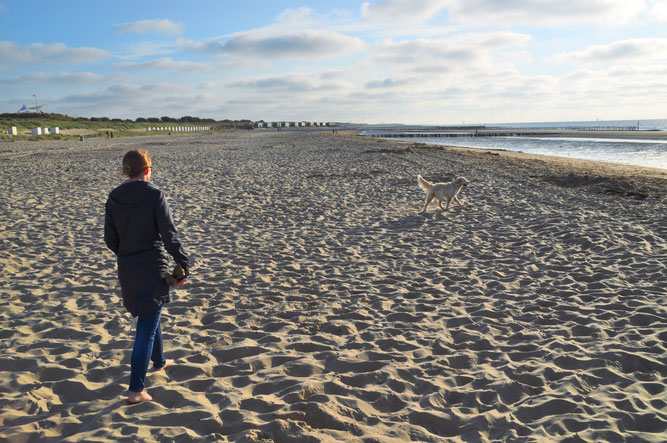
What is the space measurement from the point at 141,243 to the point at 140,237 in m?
0.05

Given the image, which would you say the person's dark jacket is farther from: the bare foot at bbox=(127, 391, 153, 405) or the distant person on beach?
the bare foot at bbox=(127, 391, 153, 405)

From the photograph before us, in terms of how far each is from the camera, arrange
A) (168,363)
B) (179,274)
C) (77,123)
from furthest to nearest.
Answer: (77,123) → (168,363) → (179,274)

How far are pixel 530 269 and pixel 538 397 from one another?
3.51 meters

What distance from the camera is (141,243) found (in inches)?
128

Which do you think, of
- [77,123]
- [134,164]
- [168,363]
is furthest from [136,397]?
[77,123]

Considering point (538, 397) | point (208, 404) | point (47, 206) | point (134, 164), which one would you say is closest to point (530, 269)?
point (538, 397)

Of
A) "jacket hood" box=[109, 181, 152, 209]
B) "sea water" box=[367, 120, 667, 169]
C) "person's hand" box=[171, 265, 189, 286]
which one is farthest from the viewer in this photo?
"sea water" box=[367, 120, 667, 169]

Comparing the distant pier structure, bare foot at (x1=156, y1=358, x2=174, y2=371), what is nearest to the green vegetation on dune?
the distant pier structure

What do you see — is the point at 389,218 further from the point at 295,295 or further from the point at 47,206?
the point at 47,206

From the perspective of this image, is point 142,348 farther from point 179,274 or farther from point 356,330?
point 356,330

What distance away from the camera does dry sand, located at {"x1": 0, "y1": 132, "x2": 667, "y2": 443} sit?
325 centimetres

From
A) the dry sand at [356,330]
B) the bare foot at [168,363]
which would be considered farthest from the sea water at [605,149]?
the bare foot at [168,363]

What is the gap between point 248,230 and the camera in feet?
30.0

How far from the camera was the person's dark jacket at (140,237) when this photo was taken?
10.5 ft
